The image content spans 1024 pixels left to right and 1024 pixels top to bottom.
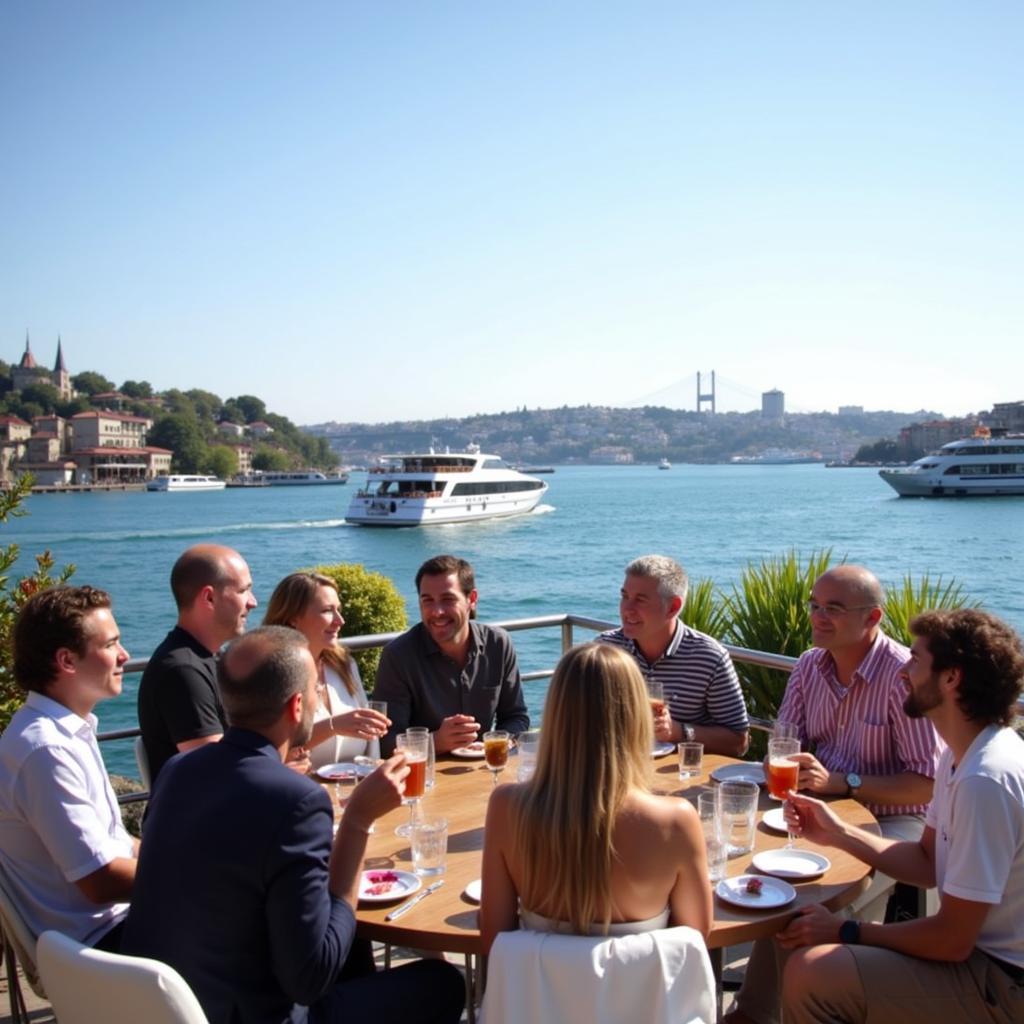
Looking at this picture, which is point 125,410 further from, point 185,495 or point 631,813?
point 631,813

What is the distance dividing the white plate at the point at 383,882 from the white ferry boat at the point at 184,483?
101 metres

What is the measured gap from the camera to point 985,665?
2293 mm

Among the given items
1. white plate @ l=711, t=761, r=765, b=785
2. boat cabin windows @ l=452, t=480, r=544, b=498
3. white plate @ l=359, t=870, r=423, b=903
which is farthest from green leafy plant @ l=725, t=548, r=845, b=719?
boat cabin windows @ l=452, t=480, r=544, b=498

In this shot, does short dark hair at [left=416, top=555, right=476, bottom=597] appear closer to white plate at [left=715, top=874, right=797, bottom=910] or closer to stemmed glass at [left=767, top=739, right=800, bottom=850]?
stemmed glass at [left=767, top=739, right=800, bottom=850]

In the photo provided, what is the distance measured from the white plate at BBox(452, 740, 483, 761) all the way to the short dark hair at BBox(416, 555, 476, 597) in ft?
2.15

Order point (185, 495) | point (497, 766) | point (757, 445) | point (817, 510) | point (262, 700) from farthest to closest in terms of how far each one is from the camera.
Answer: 1. point (757, 445)
2. point (185, 495)
3. point (817, 510)
4. point (497, 766)
5. point (262, 700)

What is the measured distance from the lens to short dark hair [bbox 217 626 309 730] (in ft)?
6.61

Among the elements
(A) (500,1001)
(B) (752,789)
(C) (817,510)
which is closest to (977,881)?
(B) (752,789)

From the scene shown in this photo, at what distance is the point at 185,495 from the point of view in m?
95.6

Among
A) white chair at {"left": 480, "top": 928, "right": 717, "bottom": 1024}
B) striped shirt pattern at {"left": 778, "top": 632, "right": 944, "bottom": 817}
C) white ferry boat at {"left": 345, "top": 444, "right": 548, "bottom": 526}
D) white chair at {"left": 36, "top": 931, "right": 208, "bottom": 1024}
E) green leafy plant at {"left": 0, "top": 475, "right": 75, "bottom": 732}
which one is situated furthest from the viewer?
white ferry boat at {"left": 345, "top": 444, "right": 548, "bottom": 526}

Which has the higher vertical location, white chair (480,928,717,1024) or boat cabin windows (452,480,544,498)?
white chair (480,928,717,1024)

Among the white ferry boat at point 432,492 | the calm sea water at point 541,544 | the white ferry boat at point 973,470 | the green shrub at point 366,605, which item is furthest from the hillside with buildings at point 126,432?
the green shrub at point 366,605

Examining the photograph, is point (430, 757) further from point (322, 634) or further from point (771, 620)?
point (771, 620)

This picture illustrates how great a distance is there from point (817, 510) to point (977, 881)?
66010 mm
